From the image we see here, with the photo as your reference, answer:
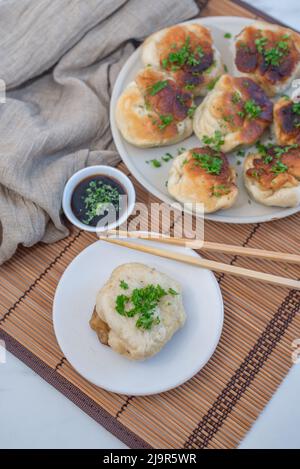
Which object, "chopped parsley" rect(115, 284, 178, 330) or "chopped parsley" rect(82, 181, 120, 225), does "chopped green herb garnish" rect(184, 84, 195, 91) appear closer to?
"chopped parsley" rect(82, 181, 120, 225)

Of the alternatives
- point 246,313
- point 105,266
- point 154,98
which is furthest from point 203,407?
point 154,98

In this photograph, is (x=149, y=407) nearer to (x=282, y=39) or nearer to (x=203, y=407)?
(x=203, y=407)

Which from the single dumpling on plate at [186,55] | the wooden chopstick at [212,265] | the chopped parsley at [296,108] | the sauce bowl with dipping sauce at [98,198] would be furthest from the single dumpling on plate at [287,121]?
the sauce bowl with dipping sauce at [98,198]

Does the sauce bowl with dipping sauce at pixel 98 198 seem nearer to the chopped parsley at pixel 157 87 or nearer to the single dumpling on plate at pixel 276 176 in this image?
the chopped parsley at pixel 157 87

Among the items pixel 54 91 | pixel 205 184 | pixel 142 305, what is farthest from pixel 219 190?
pixel 54 91

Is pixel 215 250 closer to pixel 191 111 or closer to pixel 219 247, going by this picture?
pixel 219 247

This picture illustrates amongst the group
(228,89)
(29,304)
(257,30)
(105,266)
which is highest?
(257,30)
